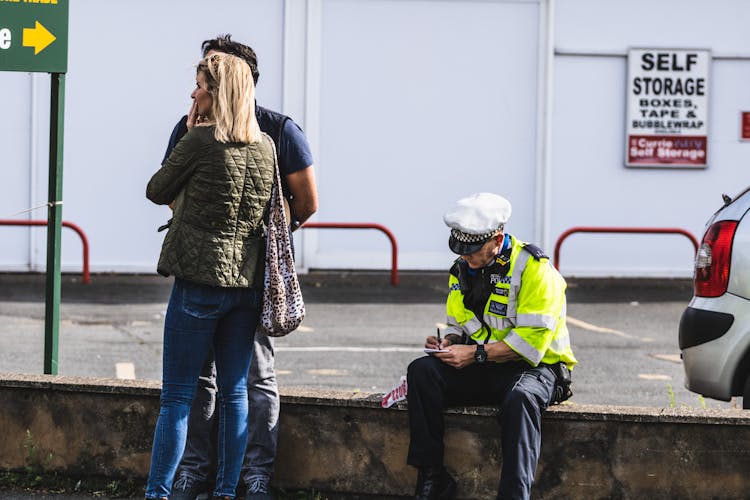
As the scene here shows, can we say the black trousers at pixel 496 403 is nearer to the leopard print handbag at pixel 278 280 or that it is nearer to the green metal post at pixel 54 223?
the leopard print handbag at pixel 278 280

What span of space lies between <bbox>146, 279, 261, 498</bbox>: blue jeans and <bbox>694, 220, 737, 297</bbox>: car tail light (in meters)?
2.22

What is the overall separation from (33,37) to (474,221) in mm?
2314

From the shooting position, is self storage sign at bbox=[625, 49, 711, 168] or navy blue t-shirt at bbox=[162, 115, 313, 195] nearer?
navy blue t-shirt at bbox=[162, 115, 313, 195]

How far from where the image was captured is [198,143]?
486 centimetres

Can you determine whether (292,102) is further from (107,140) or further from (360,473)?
(360,473)

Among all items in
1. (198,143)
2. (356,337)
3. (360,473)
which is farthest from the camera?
(356,337)

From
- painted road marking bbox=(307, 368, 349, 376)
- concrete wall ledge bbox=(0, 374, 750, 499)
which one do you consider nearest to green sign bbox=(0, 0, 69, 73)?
concrete wall ledge bbox=(0, 374, 750, 499)

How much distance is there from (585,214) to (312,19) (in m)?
3.63

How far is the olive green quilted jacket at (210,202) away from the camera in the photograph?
4867 millimetres

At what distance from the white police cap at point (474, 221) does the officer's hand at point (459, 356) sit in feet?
1.24

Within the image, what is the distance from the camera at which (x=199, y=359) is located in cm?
504

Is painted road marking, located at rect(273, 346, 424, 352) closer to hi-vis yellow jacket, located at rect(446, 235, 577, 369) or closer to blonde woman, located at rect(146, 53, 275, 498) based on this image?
hi-vis yellow jacket, located at rect(446, 235, 577, 369)

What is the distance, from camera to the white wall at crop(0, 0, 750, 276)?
1414cm

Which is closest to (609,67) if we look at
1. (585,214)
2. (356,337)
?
(585,214)
